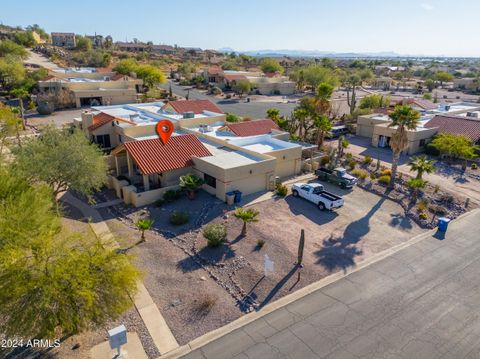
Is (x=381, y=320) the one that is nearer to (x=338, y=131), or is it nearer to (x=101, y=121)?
(x=101, y=121)

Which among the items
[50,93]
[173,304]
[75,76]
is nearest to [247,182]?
[173,304]

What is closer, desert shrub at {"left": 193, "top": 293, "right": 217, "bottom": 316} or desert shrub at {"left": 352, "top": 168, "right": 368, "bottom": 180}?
desert shrub at {"left": 193, "top": 293, "right": 217, "bottom": 316}

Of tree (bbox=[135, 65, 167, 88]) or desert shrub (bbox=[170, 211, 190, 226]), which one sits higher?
tree (bbox=[135, 65, 167, 88])

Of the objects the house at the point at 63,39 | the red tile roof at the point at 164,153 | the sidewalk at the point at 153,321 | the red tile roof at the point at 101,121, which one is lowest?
the sidewalk at the point at 153,321

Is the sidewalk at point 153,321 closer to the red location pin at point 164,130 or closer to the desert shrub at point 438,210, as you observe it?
the red location pin at point 164,130

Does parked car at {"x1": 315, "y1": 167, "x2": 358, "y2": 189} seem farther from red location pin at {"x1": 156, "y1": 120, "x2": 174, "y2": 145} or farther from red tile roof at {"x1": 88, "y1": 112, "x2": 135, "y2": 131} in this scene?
red tile roof at {"x1": 88, "y1": 112, "x2": 135, "y2": 131}

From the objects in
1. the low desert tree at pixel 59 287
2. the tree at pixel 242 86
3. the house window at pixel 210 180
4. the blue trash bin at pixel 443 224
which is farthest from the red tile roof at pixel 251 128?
the tree at pixel 242 86

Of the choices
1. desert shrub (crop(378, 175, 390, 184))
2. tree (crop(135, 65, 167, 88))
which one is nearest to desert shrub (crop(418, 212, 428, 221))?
desert shrub (crop(378, 175, 390, 184))
